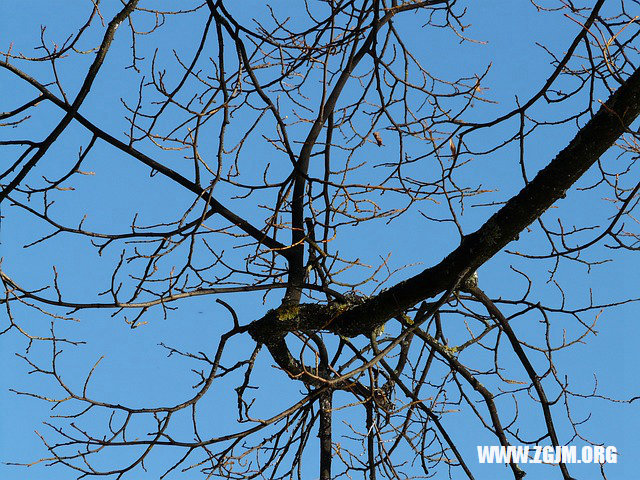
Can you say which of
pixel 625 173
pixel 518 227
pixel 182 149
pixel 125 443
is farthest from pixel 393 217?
pixel 125 443

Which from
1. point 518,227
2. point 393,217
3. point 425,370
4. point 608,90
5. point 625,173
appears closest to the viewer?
point 608,90

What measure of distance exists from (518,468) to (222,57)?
1.63 meters

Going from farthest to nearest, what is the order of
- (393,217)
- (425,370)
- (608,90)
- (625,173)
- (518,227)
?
(425,370) < (625,173) < (393,217) < (518,227) < (608,90)

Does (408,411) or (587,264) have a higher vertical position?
(587,264)

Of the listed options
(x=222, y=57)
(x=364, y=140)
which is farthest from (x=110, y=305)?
(x=364, y=140)

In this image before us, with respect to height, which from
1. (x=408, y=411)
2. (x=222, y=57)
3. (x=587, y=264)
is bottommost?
(x=408, y=411)

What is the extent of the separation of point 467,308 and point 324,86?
44.5 inches

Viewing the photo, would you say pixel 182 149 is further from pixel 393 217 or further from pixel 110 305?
pixel 393 217

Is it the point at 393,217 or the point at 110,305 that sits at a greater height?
the point at 393,217

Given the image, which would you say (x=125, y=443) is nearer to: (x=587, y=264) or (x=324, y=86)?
(x=324, y=86)

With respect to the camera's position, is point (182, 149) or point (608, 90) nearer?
point (608, 90)

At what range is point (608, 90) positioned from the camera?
1964mm

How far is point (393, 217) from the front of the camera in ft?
7.57

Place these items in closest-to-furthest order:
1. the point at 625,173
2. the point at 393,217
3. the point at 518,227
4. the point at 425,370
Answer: the point at 518,227, the point at 393,217, the point at 625,173, the point at 425,370
